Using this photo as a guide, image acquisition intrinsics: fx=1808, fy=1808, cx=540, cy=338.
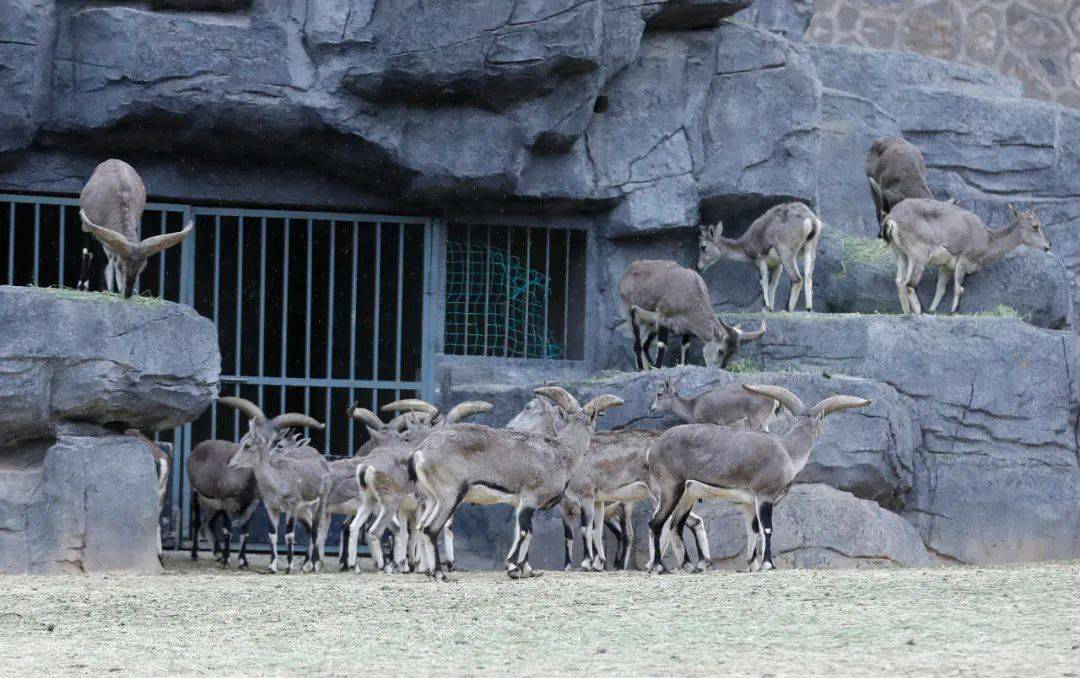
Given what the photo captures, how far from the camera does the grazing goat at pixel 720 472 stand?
12.8m

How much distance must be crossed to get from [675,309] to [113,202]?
4919mm

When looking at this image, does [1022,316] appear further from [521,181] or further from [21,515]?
[21,515]

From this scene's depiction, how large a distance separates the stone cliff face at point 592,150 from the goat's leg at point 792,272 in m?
0.62

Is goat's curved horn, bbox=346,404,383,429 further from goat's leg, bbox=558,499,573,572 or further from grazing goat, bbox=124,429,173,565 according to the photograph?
goat's leg, bbox=558,499,573,572

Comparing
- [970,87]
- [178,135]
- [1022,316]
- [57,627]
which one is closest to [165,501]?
[178,135]

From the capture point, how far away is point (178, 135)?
621 inches

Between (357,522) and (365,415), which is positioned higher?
(365,415)

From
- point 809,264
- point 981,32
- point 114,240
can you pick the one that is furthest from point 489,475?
point 981,32

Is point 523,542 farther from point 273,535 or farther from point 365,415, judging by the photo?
point 365,415

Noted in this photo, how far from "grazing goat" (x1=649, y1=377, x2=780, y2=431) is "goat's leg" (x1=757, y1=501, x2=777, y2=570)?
→ 162 centimetres

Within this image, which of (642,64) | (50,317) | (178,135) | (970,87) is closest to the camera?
(50,317)

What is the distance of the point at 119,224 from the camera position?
46.9ft

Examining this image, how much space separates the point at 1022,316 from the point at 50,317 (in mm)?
8780

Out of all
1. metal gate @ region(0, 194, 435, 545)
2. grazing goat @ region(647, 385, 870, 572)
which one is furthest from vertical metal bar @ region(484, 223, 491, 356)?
grazing goat @ region(647, 385, 870, 572)
